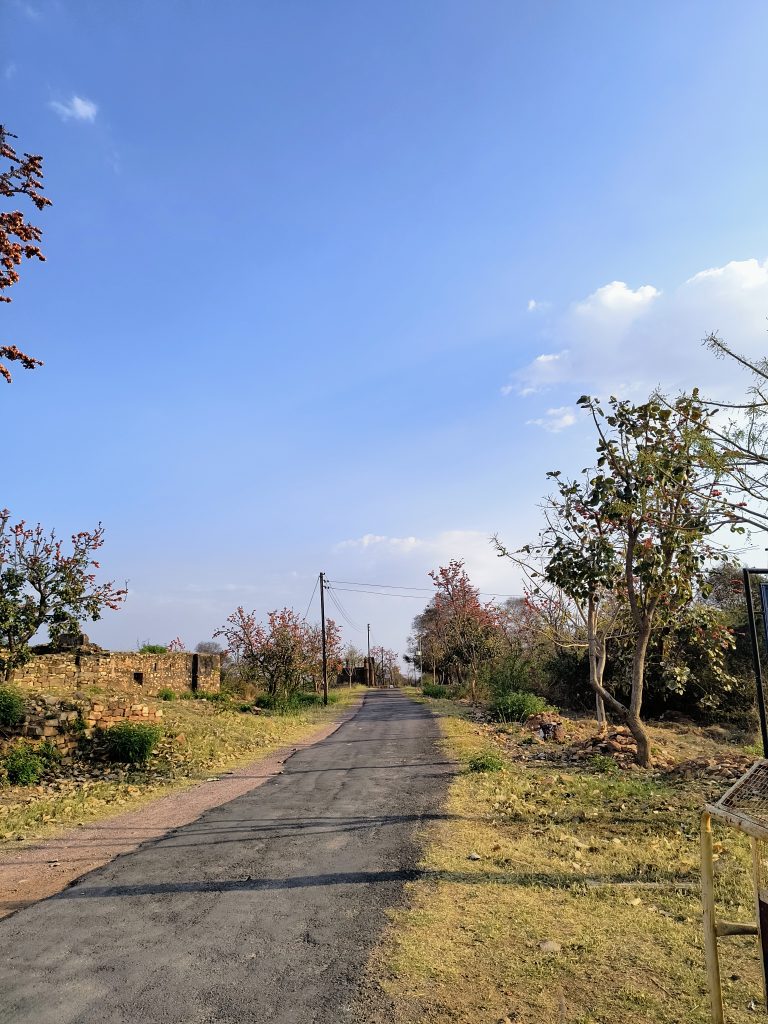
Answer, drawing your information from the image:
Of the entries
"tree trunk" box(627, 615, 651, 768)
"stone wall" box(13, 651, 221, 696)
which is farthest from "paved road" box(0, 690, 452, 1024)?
"stone wall" box(13, 651, 221, 696)

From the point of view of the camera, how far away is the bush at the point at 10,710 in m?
12.1

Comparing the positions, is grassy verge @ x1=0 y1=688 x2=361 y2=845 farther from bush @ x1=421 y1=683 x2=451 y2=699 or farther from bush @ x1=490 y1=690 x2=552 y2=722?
bush @ x1=421 y1=683 x2=451 y2=699

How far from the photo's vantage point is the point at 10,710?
39.7 ft

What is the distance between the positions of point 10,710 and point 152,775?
301 centimetres

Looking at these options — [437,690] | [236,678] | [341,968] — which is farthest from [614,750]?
[437,690]

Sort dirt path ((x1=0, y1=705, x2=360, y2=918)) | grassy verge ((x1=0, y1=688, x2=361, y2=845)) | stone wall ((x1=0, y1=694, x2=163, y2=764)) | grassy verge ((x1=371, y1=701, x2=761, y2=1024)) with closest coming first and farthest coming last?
grassy verge ((x1=371, y1=701, x2=761, y2=1024)) → dirt path ((x1=0, y1=705, x2=360, y2=918)) → grassy verge ((x1=0, y1=688, x2=361, y2=845)) → stone wall ((x1=0, y1=694, x2=163, y2=764))

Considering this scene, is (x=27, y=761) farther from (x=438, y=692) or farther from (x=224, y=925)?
(x=438, y=692)

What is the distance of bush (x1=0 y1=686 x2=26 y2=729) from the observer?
475 inches

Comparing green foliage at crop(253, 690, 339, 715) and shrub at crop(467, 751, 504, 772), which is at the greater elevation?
shrub at crop(467, 751, 504, 772)

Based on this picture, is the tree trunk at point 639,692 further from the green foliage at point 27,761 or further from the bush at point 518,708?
the green foliage at point 27,761

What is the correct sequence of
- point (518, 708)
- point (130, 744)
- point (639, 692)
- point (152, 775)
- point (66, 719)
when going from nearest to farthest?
point (639, 692) < point (152, 775) < point (130, 744) < point (66, 719) < point (518, 708)

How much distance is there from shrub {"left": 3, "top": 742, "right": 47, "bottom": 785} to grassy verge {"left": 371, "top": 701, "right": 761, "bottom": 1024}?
305 inches

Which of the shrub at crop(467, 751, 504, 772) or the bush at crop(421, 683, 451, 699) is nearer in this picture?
the shrub at crop(467, 751, 504, 772)

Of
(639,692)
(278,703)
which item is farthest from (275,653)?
(639,692)
